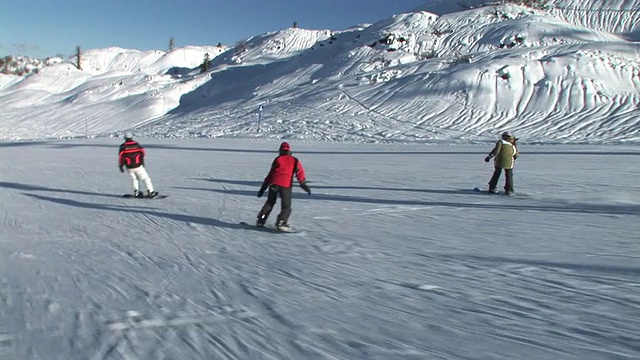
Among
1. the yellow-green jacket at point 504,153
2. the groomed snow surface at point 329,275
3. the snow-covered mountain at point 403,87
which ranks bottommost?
the groomed snow surface at point 329,275

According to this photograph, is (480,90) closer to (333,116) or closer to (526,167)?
(333,116)

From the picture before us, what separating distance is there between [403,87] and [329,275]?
36236mm

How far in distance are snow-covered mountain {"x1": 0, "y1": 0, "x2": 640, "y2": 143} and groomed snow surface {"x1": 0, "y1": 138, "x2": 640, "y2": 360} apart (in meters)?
20.6

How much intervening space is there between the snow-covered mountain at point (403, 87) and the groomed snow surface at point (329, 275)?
20647 millimetres

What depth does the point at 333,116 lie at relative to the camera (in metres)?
37.4

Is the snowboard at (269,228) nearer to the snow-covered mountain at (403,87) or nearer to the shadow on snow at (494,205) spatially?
the shadow on snow at (494,205)

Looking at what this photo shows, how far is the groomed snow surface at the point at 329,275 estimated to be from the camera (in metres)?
3.89

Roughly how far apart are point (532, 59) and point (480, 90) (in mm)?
6454

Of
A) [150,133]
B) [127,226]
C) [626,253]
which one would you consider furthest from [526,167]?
[150,133]

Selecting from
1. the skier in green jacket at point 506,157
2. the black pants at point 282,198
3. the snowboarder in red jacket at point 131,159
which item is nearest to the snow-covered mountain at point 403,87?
the skier in green jacket at point 506,157

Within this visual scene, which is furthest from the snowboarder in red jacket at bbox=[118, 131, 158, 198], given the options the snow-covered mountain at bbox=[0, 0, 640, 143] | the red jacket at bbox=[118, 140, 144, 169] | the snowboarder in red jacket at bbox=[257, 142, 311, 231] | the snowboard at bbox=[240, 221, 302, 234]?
the snow-covered mountain at bbox=[0, 0, 640, 143]

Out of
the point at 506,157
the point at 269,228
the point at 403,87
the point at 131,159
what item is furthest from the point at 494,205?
the point at 403,87

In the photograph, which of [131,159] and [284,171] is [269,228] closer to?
[284,171]

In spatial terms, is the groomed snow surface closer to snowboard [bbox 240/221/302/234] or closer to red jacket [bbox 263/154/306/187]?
snowboard [bbox 240/221/302/234]
